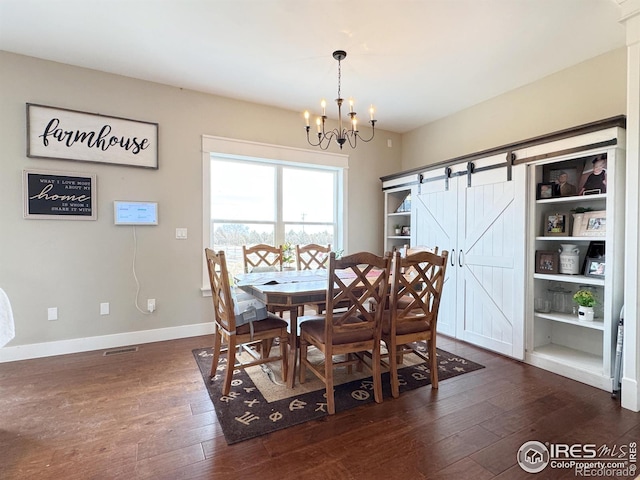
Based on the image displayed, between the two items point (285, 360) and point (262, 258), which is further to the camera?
point (262, 258)

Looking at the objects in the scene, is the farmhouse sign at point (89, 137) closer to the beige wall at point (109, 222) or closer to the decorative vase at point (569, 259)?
the beige wall at point (109, 222)

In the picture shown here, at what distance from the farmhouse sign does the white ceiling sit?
0.52 metres

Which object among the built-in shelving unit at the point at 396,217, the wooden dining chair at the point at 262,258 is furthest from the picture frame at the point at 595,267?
the wooden dining chair at the point at 262,258

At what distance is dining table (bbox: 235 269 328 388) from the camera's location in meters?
2.17

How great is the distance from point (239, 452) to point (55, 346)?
8.59 feet

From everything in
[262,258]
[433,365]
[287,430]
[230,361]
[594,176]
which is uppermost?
[594,176]

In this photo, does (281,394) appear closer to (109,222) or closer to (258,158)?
(109,222)

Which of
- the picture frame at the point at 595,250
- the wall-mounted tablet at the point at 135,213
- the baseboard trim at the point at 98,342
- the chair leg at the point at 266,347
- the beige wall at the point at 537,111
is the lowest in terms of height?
the baseboard trim at the point at 98,342

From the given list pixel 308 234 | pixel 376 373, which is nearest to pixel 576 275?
pixel 376 373

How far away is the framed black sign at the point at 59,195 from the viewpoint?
9.86ft

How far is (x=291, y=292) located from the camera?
7.07ft

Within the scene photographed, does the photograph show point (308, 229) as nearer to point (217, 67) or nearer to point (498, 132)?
point (217, 67)

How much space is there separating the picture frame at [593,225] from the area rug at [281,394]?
151cm

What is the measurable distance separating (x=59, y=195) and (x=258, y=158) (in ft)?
7.00
